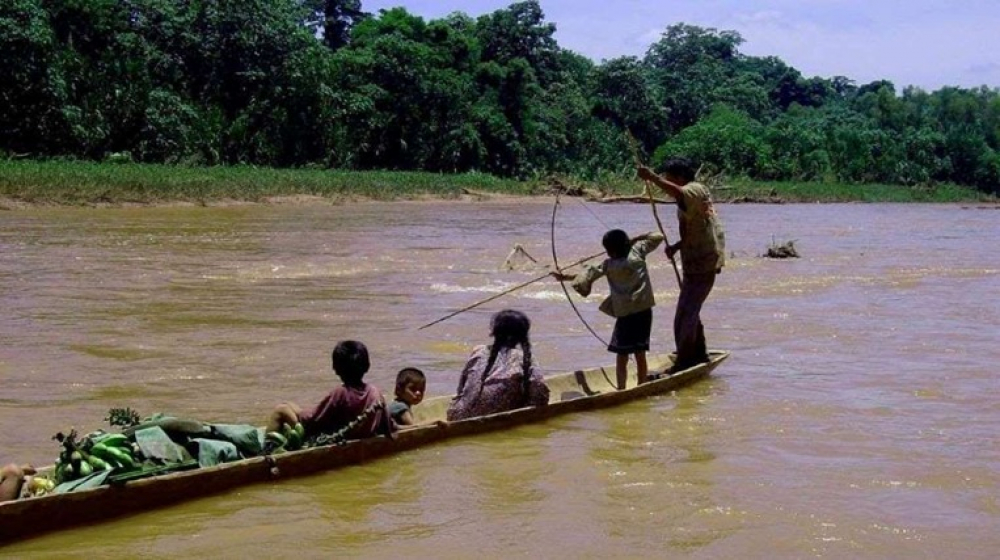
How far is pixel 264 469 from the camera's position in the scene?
16.4ft

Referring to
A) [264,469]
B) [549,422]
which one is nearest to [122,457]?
[264,469]

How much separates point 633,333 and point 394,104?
37.6m

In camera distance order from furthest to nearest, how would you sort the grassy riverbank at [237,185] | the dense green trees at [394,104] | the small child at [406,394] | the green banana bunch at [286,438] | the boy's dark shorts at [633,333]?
the dense green trees at [394,104] < the grassy riverbank at [237,185] < the boy's dark shorts at [633,333] < the small child at [406,394] < the green banana bunch at [286,438]

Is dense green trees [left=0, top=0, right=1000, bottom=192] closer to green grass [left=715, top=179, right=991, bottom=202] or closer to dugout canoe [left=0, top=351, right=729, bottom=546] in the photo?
green grass [left=715, top=179, right=991, bottom=202]

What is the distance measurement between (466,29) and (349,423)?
150 feet

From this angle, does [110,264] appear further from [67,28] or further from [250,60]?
[250,60]

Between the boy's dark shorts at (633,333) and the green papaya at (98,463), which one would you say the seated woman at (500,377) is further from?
the green papaya at (98,463)

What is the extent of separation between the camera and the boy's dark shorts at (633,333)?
23.9ft

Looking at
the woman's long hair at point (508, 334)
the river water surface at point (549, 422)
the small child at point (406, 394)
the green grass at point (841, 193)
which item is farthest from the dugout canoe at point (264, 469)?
the green grass at point (841, 193)

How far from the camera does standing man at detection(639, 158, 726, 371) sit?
730cm

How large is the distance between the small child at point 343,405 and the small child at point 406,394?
0.47 metres

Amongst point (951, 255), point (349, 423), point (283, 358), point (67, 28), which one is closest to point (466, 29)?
point (67, 28)

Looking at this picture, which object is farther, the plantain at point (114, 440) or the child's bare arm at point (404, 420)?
the child's bare arm at point (404, 420)

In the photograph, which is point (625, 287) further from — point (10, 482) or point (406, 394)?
point (10, 482)
